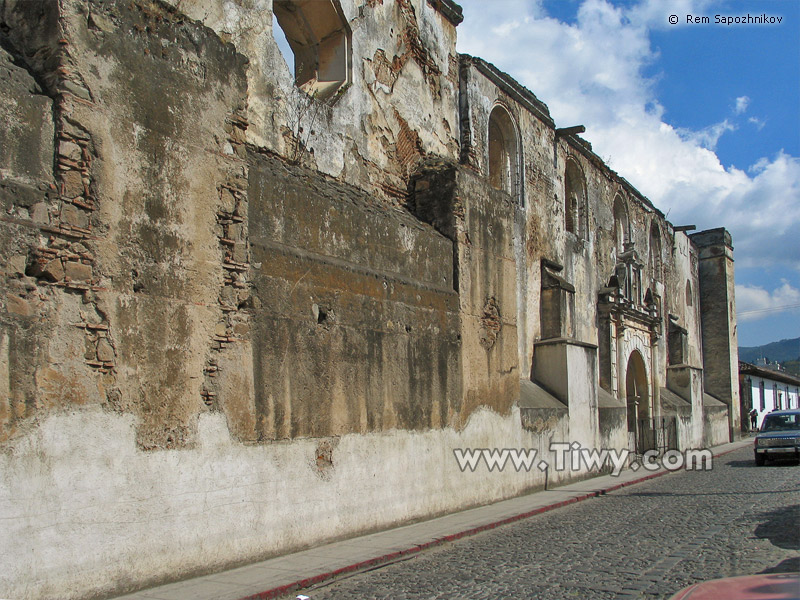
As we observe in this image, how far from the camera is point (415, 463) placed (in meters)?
9.50

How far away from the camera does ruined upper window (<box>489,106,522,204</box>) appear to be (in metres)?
15.8

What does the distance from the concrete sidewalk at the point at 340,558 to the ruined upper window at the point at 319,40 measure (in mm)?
5901

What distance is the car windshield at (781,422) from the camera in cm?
1910

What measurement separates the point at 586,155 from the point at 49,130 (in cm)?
1593

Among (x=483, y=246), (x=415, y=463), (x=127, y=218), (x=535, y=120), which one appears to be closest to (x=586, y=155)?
(x=535, y=120)

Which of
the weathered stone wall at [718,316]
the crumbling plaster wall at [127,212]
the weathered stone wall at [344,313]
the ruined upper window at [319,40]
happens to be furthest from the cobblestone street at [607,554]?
the weathered stone wall at [718,316]

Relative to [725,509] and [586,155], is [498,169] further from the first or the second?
[725,509]

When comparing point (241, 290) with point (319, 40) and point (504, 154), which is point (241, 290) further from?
point (504, 154)

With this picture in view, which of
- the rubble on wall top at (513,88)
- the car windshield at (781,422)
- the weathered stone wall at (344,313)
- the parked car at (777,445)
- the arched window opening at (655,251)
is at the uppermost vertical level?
the rubble on wall top at (513,88)

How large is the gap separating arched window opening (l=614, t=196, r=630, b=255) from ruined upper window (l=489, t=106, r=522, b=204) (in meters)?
6.96

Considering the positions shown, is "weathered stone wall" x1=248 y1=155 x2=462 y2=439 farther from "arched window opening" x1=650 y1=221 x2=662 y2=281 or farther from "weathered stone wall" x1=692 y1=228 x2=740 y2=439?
"weathered stone wall" x1=692 y1=228 x2=740 y2=439

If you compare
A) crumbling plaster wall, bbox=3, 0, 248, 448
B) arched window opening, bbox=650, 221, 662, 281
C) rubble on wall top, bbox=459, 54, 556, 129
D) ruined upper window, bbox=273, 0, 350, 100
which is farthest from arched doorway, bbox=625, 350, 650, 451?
crumbling plaster wall, bbox=3, 0, 248, 448

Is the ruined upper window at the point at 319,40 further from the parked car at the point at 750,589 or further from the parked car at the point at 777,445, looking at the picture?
the parked car at the point at 777,445

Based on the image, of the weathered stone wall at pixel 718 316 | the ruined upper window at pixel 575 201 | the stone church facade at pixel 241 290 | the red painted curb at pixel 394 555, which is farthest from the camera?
the weathered stone wall at pixel 718 316
